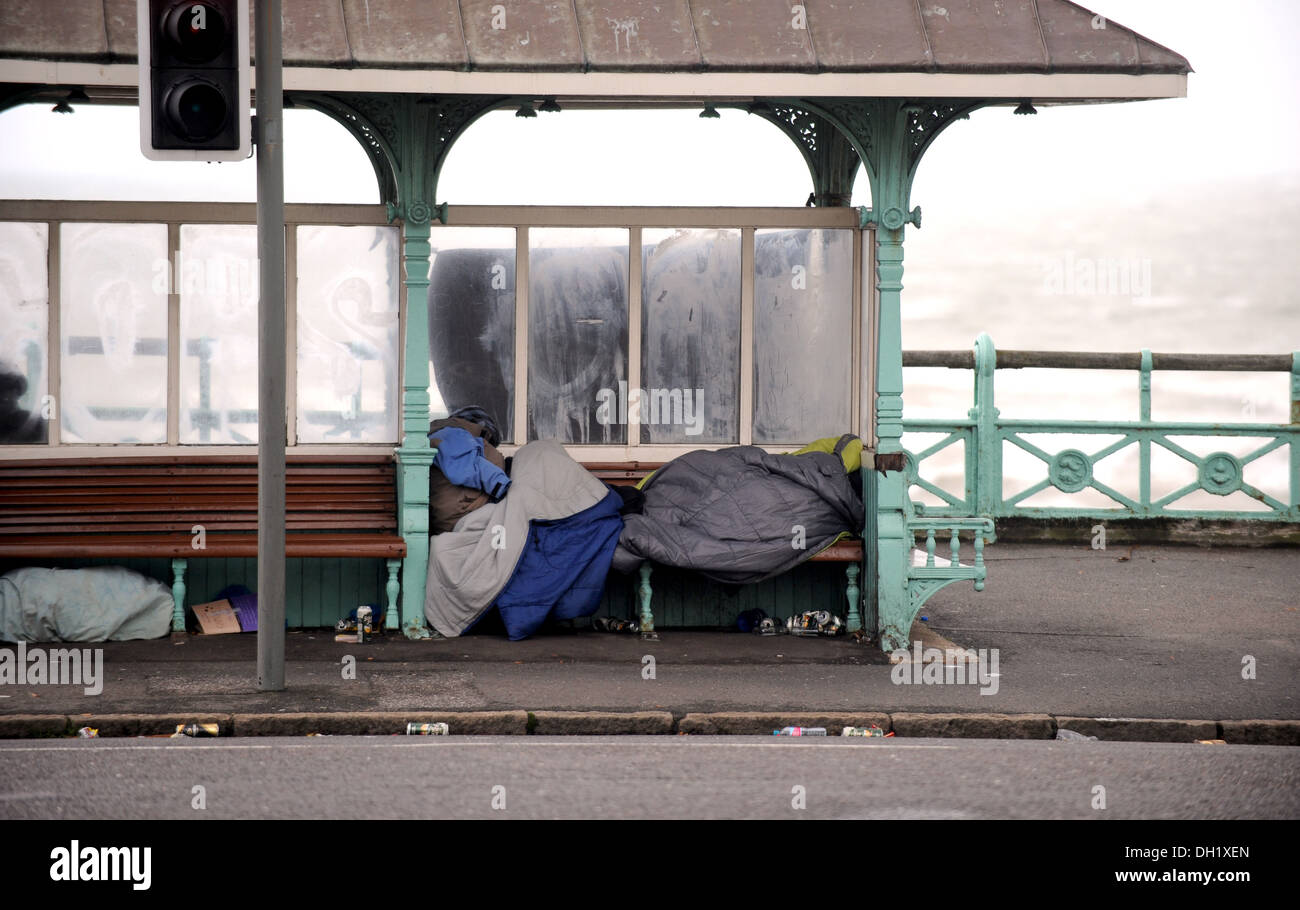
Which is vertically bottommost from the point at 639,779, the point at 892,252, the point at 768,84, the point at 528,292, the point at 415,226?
the point at 639,779

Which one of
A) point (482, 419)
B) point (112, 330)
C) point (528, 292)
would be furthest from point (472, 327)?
point (112, 330)

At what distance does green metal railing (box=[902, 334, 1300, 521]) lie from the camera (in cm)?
1675

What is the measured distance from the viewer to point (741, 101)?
11398 mm

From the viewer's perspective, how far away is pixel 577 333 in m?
11.7

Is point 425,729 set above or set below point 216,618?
below

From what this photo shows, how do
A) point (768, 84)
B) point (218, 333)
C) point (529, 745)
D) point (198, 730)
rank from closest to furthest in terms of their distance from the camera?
point (529, 745)
point (198, 730)
point (768, 84)
point (218, 333)

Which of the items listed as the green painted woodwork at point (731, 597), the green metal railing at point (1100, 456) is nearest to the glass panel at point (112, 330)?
the green painted woodwork at point (731, 597)

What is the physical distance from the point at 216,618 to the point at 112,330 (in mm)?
2323

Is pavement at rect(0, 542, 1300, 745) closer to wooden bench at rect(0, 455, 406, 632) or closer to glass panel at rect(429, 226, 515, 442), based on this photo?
wooden bench at rect(0, 455, 406, 632)

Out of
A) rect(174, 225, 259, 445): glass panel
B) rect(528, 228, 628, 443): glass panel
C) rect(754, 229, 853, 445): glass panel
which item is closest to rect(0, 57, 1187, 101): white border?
rect(754, 229, 853, 445): glass panel

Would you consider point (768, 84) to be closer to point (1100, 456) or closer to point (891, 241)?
point (891, 241)

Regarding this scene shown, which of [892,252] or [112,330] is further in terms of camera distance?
[112,330]

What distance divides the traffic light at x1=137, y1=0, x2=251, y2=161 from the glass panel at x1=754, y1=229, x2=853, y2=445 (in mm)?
4644
